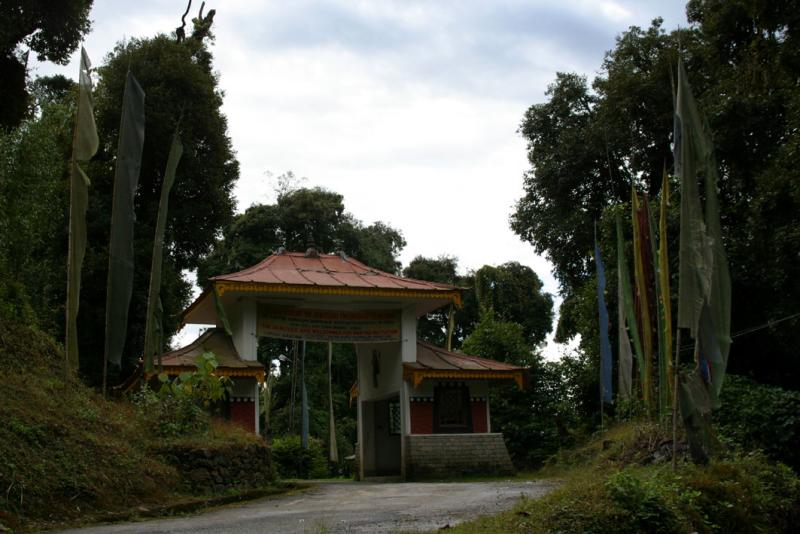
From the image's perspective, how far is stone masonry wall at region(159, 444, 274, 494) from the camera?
1241 cm

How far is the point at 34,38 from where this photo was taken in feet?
59.4

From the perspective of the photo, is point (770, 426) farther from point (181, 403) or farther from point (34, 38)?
point (34, 38)

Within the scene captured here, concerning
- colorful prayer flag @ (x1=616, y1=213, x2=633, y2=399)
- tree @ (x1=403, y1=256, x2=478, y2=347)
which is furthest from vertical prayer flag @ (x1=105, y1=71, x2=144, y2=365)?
tree @ (x1=403, y1=256, x2=478, y2=347)

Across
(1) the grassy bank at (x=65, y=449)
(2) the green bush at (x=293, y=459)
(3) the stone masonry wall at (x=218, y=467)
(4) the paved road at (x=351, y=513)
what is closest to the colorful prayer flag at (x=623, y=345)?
(4) the paved road at (x=351, y=513)

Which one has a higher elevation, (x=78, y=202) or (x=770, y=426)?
(x=78, y=202)

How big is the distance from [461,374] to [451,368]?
11.5 inches

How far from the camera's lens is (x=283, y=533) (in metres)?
7.97

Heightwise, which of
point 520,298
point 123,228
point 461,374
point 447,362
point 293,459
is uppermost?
point 520,298

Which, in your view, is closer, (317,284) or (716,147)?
(317,284)

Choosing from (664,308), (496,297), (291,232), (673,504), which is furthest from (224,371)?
(496,297)

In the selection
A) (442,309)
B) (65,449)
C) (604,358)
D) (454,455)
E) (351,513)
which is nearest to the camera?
(351,513)

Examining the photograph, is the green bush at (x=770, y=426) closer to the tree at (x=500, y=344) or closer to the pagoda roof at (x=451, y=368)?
the pagoda roof at (x=451, y=368)

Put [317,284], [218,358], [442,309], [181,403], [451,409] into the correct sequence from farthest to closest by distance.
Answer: [442,309]
[451,409]
[317,284]
[218,358]
[181,403]

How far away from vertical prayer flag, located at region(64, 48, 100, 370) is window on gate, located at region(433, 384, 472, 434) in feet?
37.1
